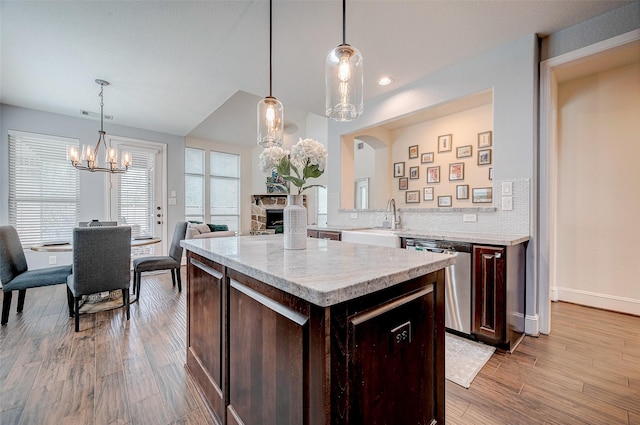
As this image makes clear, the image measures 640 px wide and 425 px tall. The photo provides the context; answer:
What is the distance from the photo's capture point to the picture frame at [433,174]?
4699mm

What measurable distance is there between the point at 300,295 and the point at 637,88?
4.01 metres

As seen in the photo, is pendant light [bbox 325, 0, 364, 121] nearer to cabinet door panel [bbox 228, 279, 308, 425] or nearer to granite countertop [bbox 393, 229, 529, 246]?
cabinet door panel [bbox 228, 279, 308, 425]

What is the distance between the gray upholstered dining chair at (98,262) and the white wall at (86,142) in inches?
93.5

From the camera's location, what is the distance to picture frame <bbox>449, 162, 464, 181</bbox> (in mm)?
4422

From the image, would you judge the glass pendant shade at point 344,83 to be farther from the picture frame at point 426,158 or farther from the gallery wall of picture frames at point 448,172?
the picture frame at point 426,158

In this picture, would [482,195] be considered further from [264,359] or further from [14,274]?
[14,274]

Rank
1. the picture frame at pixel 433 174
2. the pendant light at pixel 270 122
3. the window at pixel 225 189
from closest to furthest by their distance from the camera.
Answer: the pendant light at pixel 270 122
the picture frame at pixel 433 174
the window at pixel 225 189

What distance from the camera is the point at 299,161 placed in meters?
1.50

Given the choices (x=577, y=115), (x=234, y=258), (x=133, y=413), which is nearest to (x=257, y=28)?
(x=234, y=258)

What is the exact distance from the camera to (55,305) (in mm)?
3111

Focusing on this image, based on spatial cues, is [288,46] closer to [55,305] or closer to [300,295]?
[300,295]

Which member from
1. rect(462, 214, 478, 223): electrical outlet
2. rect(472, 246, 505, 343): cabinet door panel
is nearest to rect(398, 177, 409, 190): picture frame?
rect(462, 214, 478, 223): electrical outlet

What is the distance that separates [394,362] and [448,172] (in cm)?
424

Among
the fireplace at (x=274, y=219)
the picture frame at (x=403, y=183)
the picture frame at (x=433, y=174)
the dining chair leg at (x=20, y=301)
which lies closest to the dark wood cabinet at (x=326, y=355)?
the dining chair leg at (x=20, y=301)
